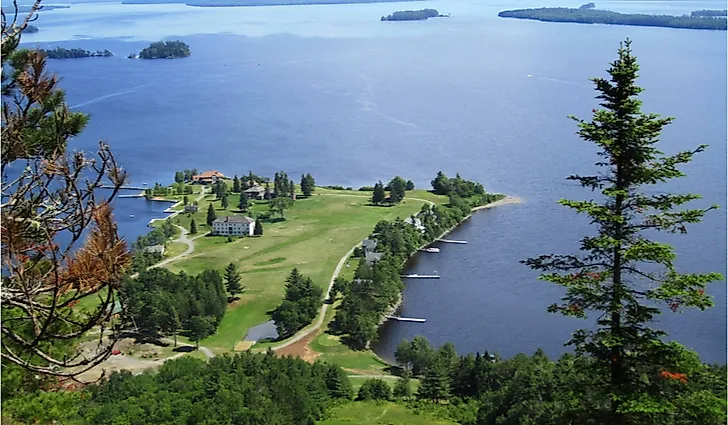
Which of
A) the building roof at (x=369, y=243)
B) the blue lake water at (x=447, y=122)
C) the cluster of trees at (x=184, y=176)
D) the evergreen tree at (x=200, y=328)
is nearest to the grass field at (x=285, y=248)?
the evergreen tree at (x=200, y=328)

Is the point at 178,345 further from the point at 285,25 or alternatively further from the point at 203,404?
the point at 285,25

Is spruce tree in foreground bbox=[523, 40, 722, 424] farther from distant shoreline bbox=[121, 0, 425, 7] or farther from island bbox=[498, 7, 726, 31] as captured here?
distant shoreline bbox=[121, 0, 425, 7]

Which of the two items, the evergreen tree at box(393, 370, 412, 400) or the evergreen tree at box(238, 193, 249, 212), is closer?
the evergreen tree at box(393, 370, 412, 400)

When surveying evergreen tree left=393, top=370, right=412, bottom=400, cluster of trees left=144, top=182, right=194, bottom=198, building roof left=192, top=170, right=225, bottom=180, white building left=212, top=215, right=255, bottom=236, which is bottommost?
evergreen tree left=393, top=370, right=412, bottom=400

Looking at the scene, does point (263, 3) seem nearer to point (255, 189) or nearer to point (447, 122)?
point (447, 122)

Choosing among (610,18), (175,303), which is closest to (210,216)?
(175,303)

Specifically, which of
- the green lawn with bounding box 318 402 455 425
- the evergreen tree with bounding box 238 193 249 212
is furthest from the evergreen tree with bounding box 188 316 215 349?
the evergreen tree with bounding box 238 193 249 212

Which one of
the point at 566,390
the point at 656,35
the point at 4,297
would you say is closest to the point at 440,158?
the point at 566,390
